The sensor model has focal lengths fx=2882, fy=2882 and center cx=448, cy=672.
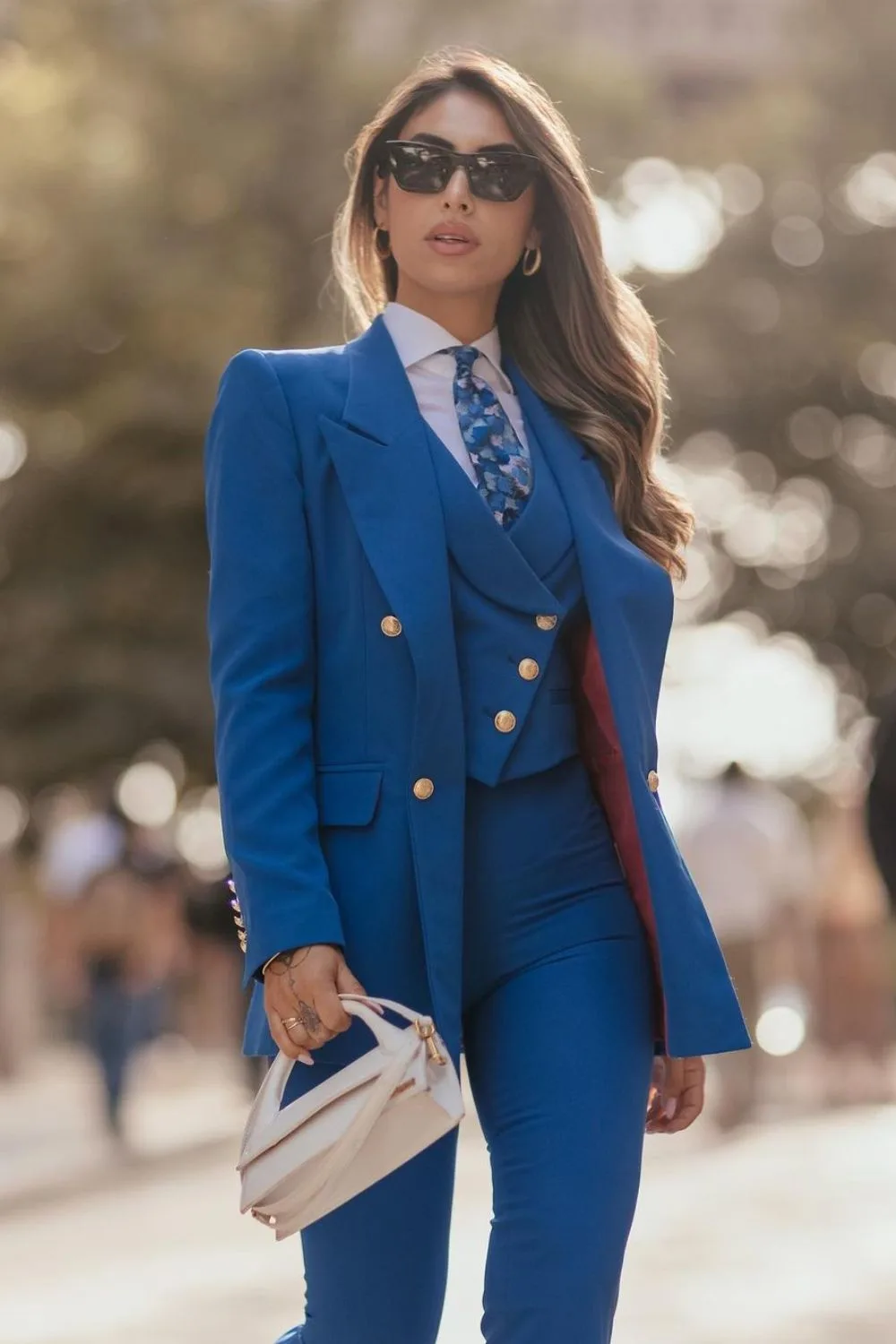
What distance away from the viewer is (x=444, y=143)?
4.14 metres

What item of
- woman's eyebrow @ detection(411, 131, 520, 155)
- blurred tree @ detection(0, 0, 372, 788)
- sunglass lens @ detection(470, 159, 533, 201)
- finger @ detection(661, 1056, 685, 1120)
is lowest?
finger @ detection(661, 1056, 685, 1120)

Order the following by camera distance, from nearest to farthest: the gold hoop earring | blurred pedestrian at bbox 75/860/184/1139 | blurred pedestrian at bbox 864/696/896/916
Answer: the gold hoop earring < blurred pedestrian at bbox 864/696/896/916 < blurred pedestrian at bbox 75/860/184/1139

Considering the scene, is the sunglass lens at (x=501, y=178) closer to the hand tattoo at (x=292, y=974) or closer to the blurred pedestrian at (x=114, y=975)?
the hand tattoo at (x=292, y=974)

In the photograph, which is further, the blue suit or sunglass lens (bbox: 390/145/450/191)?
sunglass lens (bbox: 390/145/450/191)

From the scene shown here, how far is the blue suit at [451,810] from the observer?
3.67m

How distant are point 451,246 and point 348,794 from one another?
85cm

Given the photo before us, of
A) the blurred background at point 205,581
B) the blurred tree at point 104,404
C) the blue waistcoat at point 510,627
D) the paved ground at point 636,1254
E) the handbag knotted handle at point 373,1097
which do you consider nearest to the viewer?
the handbag knotted handle at point 373,1097

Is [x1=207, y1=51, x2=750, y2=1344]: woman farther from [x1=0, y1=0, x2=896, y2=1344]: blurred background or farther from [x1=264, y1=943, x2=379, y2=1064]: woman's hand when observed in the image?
[x1=0, y1=0, x2=896, y2=1344]: blurred background

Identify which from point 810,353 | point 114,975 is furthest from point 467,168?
point 810,353

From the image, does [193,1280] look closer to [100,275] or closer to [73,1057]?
[73,1057]

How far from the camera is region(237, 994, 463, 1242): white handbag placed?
348 centimetres

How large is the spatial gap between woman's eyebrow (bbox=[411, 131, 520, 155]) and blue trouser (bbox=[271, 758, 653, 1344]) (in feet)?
3.00

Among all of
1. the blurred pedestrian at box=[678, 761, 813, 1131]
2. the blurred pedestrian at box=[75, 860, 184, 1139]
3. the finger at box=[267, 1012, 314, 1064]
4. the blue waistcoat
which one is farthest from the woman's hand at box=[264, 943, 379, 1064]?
the blurred pedestrian at box=[75, 860, 184, 1139]

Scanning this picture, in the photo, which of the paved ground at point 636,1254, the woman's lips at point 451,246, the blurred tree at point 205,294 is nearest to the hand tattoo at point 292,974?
the woman's lips at point 451,246
